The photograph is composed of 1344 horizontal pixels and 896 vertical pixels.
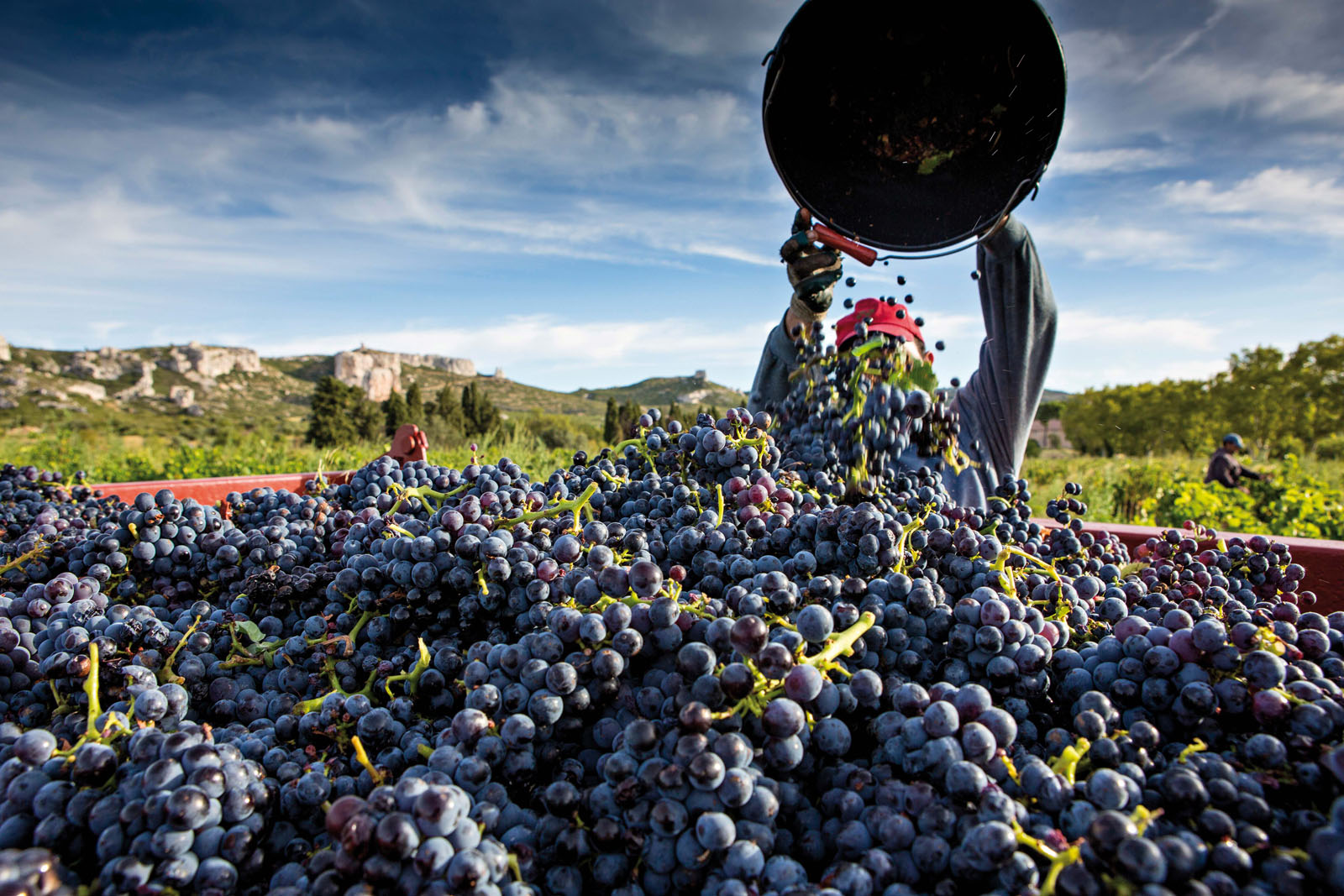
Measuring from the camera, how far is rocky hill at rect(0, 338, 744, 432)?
57844mm

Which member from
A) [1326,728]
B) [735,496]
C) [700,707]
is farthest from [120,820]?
[1326,728]

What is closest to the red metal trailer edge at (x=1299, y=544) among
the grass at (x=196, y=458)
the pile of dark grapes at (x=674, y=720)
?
the pile of dark grapes at (x=674, y=720)

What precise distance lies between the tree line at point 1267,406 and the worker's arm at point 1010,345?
93.3ft

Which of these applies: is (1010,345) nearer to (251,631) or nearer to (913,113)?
(913,113)

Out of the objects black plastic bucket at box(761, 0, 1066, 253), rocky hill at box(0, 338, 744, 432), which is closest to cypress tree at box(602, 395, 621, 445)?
black plastic bucket at box(761, 0, 1066, 253)

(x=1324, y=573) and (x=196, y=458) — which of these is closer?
(x=1324, y=573)

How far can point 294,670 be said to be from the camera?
1083 mm

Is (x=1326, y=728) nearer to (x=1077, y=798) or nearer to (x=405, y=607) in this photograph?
(x=1077, y=798)

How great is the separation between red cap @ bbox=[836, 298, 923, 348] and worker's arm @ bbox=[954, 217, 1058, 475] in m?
0.35

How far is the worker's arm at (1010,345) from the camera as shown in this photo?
2.54 metres

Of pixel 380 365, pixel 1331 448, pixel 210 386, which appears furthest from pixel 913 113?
pixel 380 365

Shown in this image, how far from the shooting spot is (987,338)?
2871 millimetres

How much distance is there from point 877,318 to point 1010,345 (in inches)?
25.7

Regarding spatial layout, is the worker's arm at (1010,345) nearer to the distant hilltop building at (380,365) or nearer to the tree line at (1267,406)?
the tree line at (1267,406)
